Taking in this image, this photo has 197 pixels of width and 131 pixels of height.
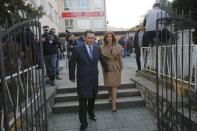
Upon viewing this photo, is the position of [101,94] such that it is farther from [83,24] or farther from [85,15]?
[85,15]

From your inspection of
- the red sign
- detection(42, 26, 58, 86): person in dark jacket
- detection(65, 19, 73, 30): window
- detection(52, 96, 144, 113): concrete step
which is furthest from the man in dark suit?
the red sign

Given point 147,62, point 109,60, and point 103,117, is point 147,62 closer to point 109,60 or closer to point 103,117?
point 109,60

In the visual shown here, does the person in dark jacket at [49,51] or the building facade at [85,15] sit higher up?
the building facade at [85,15]

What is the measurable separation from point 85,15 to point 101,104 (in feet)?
140

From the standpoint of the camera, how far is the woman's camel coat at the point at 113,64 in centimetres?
661

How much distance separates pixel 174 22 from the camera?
4.53 metres

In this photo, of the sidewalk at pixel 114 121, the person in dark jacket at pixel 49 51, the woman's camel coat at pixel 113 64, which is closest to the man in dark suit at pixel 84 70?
the sidewalk at pixel 114 121

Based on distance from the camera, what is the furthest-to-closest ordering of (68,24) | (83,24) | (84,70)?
1. (83,24)
2. (68,24)
3. (84,70)

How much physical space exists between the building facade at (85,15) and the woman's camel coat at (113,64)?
4180cm

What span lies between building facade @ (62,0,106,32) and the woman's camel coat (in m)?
41.8

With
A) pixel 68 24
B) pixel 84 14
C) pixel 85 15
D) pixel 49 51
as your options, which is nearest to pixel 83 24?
pixel 85 15

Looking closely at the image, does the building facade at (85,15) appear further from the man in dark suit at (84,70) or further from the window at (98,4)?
the man in dark suit at (84,70)

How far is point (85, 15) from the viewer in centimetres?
4850

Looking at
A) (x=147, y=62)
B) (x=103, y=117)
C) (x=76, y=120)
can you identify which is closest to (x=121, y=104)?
(x=103, y=117)
